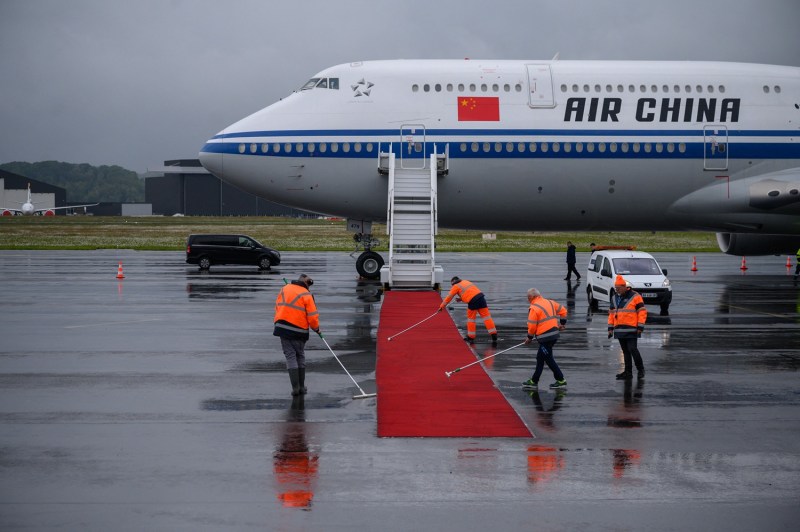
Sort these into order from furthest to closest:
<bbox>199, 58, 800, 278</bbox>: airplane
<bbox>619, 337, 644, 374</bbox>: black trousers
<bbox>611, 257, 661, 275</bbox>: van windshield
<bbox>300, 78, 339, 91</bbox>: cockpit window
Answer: <bbox>300, 78, 339, 91</bbox>: cockpit window < <bbox>199, 58, 800, 278</bbox>: airplane < <bbox>611, 257, 661, 275</bbox>: van windshield < <bbox>619, 337, 644, 374</bbox>: black trousers

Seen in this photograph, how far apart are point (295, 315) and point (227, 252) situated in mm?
28792

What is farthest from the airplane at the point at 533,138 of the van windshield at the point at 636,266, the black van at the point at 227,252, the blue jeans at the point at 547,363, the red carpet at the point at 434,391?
the blue jeans at the point at 547,363

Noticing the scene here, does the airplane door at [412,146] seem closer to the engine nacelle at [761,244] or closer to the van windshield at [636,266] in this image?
the van windshield at [636,266]

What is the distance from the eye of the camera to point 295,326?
47.3 feet

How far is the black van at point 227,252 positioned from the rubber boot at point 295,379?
92.1 feet

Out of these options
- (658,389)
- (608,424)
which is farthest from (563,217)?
(608,424)

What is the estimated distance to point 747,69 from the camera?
32.6 metres

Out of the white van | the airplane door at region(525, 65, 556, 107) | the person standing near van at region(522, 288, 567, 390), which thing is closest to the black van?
the airplane door at region(525, 65, 556, 107)

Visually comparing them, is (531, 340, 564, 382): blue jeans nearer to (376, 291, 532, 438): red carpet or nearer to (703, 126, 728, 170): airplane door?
(376, 291, 532, 438): red carpet

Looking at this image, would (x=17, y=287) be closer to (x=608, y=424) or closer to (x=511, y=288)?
(x=511, y=288)

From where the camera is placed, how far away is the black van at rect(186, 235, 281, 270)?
41.9 meters

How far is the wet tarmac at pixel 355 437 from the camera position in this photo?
880 cm

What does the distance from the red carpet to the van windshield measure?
743 cm

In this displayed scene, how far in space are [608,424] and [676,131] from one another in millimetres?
21362
